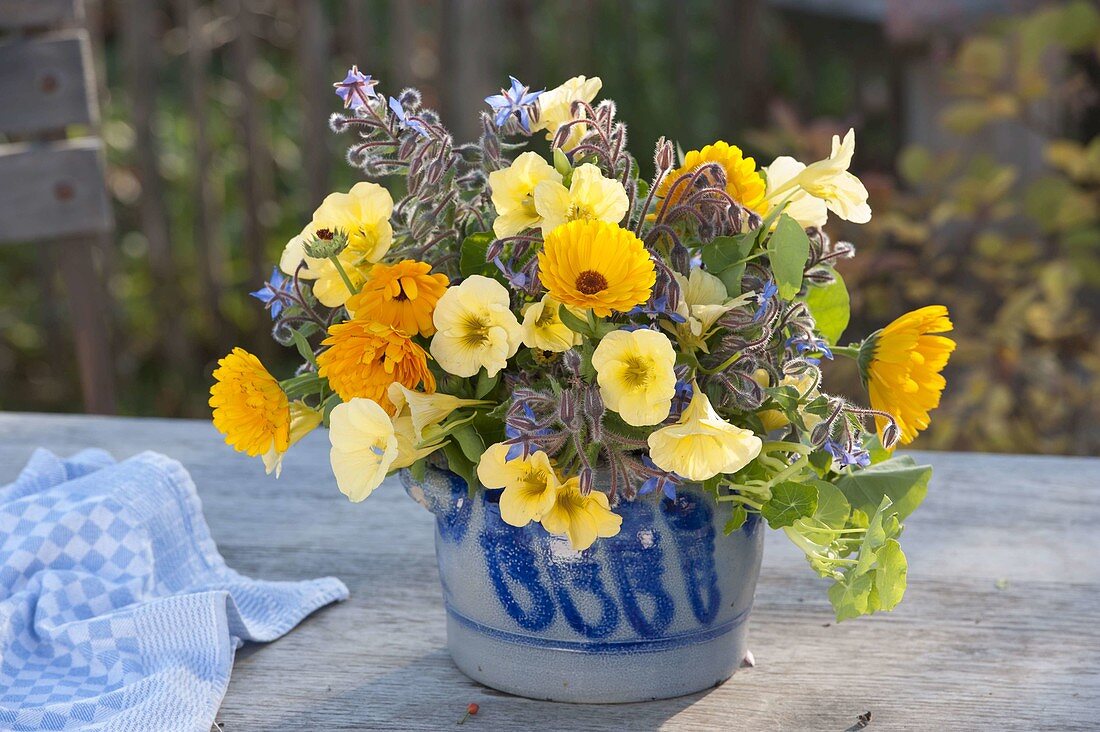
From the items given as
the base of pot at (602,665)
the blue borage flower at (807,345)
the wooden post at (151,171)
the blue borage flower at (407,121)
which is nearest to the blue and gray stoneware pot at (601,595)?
the base of pot at (602,665)

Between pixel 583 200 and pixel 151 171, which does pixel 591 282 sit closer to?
pixel 583 200

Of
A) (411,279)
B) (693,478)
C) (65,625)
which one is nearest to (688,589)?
(693,478)

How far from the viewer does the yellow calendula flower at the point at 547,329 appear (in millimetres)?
674

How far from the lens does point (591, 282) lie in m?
0.63

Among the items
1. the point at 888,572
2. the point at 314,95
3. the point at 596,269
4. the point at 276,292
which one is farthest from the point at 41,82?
the point at 888,572

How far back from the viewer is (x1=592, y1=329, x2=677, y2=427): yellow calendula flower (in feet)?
2.11

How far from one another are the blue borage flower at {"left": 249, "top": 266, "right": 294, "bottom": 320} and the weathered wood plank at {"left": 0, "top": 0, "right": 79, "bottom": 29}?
4.41 ft

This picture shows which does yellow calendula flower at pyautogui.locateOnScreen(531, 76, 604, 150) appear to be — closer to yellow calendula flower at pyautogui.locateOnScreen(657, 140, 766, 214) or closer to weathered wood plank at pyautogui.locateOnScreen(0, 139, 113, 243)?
yellow calendula flower at pyautogui.locateOnScreen(657, 140, 766, 214)

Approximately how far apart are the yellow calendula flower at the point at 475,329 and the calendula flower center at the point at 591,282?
54 mm

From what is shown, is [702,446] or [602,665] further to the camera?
[602,665]

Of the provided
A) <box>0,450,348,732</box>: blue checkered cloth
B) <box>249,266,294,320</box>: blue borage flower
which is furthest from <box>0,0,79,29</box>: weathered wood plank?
<box>249,266,294,320</box>: blue borage flower

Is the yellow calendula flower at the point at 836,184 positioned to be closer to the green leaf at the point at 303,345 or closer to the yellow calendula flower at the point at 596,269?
the yellow calendula flower at the point at 596,269

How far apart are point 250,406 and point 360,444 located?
0.08 m

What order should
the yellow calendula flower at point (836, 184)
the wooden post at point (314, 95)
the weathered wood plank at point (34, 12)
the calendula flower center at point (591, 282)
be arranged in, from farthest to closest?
the wooden post at point (314, 95) < the weathered wood plank at point (34, 12) < the yellow calendula flower at point (836, 184) < the calendula flower center at point (591, 282)
